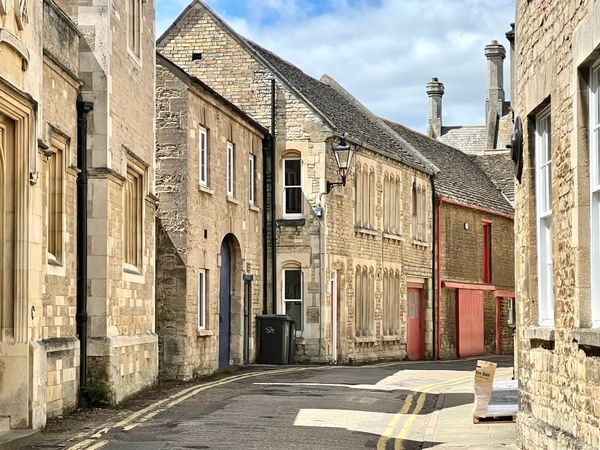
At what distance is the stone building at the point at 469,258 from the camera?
40969 mm

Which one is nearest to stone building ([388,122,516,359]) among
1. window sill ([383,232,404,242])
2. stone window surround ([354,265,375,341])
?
window sill ([383,232,404,242])

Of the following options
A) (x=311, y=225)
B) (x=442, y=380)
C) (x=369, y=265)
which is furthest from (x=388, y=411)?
(x=369, y=265)

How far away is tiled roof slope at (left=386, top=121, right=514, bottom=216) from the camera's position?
43.4 meters

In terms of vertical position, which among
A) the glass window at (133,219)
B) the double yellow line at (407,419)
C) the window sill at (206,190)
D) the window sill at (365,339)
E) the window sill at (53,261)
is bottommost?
the double yellow line at (407,419)

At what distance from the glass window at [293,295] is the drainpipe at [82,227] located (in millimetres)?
14058

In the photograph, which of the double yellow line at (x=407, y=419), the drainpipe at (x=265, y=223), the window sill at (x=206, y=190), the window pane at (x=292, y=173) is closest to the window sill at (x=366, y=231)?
the window pane at (x=292, y=173)

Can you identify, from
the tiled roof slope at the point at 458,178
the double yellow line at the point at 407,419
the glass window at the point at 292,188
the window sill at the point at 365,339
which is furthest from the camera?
the tiled roof slope at the point at 458,178

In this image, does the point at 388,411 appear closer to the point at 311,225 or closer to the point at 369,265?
the point at 311,225

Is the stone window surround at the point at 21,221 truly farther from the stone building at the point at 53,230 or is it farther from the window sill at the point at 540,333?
the window sill at the point at 540,333

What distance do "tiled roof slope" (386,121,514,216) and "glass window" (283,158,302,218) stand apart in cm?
930

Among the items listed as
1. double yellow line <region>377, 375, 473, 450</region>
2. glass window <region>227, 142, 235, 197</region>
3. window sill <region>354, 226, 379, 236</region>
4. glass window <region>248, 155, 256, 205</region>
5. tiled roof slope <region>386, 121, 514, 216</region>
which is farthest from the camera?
tiled roof slope <region>386, 121, 514, 216</region>

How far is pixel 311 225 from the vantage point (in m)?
32.7

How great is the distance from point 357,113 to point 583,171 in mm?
29773

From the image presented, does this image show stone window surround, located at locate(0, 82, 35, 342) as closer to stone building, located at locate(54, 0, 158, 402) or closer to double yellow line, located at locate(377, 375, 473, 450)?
stone building, located at locate(54, 0, 158, 402)
